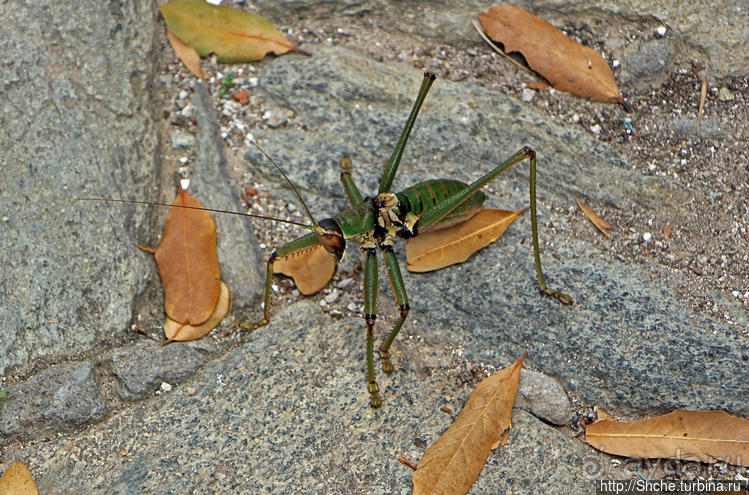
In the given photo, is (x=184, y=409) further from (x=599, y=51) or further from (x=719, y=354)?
(x=599, y=51)

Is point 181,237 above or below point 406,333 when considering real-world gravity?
above

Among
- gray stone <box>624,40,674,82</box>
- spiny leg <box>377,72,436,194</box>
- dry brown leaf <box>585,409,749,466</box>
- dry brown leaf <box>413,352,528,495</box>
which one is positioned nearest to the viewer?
dry brown leaf <box>413,352,528,495</box>

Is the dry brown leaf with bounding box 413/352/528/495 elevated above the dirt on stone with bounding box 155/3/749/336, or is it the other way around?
the dirt on stone with bounding box 155/3/749/336

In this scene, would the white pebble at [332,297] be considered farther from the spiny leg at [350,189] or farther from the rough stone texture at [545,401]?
the rough stone texture at [545,401]

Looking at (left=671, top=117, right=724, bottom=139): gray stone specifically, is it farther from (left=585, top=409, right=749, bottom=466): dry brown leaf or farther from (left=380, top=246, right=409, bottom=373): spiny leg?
(left=380, top=246, right=409, bottom=373): spiny leg

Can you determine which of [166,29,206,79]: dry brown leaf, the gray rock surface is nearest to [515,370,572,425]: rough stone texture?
the gray rock surface

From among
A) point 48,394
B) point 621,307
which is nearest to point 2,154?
point 48,394
